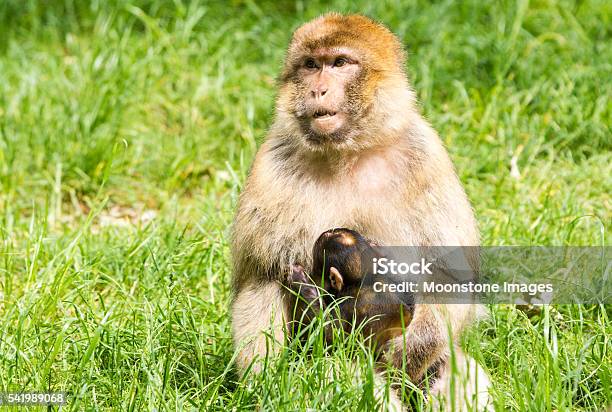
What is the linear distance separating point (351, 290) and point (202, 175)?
2.52 meters

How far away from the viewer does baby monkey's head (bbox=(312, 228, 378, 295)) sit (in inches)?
142

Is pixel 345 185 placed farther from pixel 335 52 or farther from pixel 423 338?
pixel 423 338

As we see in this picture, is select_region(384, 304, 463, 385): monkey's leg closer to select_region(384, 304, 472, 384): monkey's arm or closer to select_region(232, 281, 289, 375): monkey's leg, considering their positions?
select_region(384, 304, 472, 384): monkey's arm

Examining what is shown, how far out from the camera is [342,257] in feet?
11.8

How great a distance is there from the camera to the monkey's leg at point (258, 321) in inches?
149


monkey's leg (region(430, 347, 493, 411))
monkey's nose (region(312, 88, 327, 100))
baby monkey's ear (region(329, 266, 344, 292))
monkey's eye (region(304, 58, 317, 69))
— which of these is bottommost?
monkey's leg (region(430, 347, 493, 411))

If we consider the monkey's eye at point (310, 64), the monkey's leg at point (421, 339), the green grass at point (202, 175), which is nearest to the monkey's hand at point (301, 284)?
the green grass at point (202, 175)

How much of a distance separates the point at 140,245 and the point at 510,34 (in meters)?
3.00

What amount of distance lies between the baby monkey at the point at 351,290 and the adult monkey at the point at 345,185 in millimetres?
67

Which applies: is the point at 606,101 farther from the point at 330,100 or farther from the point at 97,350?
the point at 97,350

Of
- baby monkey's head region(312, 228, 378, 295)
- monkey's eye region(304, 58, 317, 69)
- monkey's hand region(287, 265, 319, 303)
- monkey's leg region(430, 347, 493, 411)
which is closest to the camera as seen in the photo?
monkey's leg region(430, 347, 493, 411)

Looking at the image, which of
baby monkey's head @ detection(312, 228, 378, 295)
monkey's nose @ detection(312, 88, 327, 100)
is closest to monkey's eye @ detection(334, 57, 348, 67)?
monkey's nose @ detection(312, 88, 327, 100)

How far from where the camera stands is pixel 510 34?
664 centimetres

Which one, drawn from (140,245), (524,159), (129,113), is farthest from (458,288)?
(129,113)
